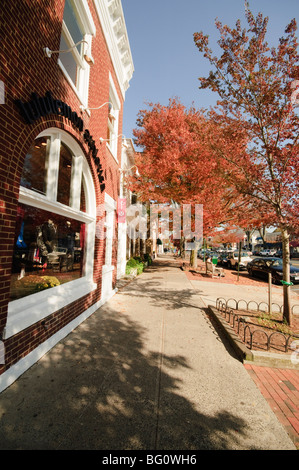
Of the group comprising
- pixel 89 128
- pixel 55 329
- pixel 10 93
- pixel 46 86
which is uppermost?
pixel 89 128

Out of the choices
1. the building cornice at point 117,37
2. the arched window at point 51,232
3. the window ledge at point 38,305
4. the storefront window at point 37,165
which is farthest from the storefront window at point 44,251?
the building cornice at point 117,37

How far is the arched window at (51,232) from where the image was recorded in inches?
150

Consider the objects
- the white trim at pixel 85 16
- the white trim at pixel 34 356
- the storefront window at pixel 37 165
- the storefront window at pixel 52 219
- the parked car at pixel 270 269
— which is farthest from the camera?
the parked car at pixel 270 269

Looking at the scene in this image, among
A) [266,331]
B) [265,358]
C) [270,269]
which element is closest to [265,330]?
[266,331]

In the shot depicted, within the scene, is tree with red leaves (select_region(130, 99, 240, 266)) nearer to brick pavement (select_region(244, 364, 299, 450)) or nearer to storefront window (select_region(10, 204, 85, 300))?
storefront window (select_region(10, 204, 85, 300))

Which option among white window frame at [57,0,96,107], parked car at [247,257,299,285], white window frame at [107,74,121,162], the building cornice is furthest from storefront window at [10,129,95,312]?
parked car at [247,257,299,285]

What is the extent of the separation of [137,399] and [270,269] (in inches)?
554

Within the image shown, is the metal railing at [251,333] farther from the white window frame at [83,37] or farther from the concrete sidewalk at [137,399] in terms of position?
the white window frame at [83,37]

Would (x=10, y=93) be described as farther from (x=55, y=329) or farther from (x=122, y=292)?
(x=122, y=292)

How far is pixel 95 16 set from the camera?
6152 mm

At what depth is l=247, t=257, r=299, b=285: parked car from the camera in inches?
535

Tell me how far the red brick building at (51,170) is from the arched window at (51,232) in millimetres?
22
